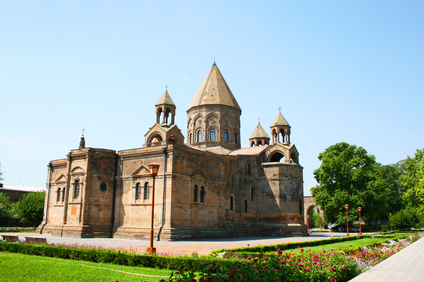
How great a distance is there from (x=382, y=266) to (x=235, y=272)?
5.49m

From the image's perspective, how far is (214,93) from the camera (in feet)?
121

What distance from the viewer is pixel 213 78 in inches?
1508

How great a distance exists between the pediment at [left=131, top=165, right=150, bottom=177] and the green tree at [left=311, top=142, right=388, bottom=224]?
23552 millimetres

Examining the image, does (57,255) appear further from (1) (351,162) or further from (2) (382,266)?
(1) (351,162)

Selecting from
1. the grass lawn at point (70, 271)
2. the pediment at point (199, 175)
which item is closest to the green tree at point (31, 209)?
the pediment at point (199, 175)

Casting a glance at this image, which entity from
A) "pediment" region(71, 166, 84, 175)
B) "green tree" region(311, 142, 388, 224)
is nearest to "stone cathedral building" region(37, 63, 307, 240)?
"pediment" region(71, 166, 84, 175)

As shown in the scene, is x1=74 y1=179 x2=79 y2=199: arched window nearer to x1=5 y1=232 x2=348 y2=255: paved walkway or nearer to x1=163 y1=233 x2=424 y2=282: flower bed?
x1=5 y1=232 x2=348 y2=255: paved walkway

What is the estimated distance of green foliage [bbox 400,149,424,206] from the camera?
34.5 metres

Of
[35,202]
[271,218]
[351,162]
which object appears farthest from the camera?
→ [351,162]

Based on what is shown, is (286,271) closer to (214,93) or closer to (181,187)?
(181,187)

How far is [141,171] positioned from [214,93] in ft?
49.2

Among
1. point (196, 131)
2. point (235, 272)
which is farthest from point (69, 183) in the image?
point (235, 272)

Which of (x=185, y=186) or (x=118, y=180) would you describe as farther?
(x=118, y=180)

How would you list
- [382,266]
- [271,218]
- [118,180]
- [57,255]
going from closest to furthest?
[382,266], [57,255], [118,180], [271,218]
